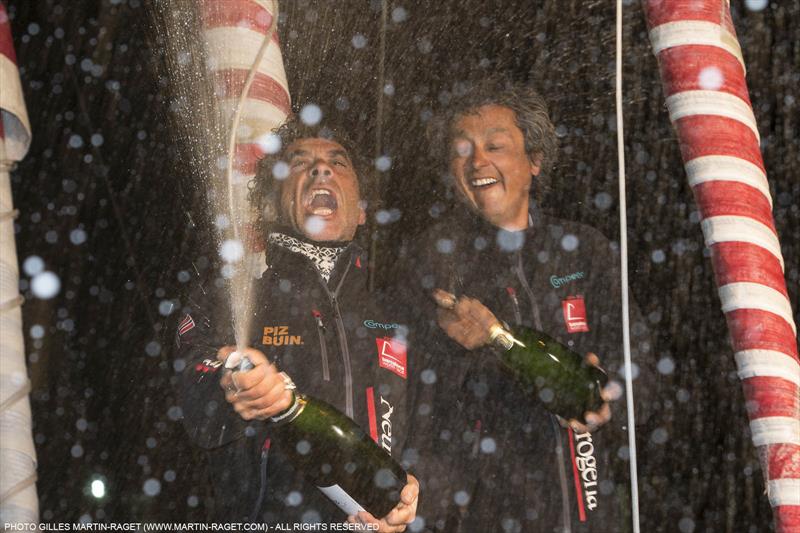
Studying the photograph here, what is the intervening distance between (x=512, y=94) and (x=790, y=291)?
49 centimetres

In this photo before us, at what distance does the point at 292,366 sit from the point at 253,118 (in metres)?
0.37

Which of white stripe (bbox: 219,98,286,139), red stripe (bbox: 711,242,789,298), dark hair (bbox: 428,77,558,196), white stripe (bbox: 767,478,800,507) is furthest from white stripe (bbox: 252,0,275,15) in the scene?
white stripe (bbox: 767,478,800,507)

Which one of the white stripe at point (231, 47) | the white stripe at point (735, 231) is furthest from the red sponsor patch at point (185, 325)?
the white stripe at point (735, 231)

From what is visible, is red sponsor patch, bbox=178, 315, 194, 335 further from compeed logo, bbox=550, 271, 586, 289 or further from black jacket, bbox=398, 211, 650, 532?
compeed logo, bbox=550, 271, 586, 289

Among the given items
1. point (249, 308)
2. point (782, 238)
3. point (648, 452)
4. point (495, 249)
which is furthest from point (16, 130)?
point (782, 238)

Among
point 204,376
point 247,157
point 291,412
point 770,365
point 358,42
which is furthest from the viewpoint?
point 358,42

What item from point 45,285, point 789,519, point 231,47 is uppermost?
point 231,47

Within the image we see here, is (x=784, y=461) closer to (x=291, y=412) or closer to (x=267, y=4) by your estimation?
(x=291, y=412)

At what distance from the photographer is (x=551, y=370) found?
1.43 metres

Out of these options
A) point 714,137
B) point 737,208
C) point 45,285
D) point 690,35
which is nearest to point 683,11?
point 690,35

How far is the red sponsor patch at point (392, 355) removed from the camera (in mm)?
1456

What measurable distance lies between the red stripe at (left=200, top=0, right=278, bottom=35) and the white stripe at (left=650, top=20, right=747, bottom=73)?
565 millimetres

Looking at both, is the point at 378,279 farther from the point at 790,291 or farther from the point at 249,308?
the point at 790,291

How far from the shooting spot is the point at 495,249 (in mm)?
1560
